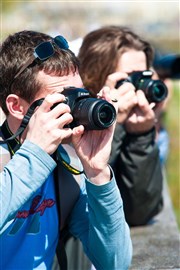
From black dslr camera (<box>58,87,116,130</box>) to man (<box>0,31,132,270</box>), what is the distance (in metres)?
0.03

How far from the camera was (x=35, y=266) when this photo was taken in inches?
68.3

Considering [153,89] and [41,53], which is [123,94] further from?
[41,53]

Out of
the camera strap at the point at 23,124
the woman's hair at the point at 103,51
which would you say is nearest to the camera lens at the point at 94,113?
the camera strap at the point at 23,124

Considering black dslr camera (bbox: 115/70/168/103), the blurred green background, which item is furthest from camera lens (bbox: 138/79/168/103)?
the blurred green background

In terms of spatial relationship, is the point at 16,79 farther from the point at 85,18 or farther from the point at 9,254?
the point at 85,18

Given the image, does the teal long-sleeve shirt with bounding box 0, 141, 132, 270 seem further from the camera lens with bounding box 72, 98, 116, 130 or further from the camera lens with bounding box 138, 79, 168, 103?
the camera lens with bounding box 138, 79, 168, 103

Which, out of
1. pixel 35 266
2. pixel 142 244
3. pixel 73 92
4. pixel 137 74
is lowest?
pixel 142 244

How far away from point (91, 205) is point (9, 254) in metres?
0.31

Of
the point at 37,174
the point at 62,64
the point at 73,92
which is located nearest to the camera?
the point at 37,174

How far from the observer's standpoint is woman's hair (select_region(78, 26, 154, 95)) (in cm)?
263

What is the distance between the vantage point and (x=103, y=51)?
2660 mm

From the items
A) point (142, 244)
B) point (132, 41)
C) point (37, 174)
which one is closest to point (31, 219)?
point (37, 174)

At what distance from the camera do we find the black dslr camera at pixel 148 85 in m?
2.40

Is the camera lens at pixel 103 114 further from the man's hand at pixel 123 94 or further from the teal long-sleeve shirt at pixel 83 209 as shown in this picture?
the man's hand at pixel 123 94
